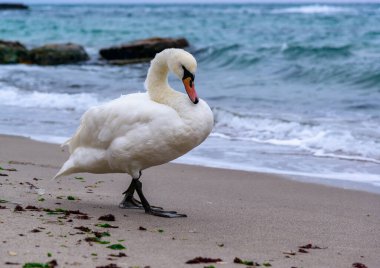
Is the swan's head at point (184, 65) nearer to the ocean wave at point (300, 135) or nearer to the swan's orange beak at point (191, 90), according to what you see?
the swan's orange beak at point (191, 90)

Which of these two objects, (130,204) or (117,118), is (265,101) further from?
(117,118)

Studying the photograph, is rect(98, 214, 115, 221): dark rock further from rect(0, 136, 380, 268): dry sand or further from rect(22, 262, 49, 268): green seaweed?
rect(22, 262, 49, 268): green seaweed

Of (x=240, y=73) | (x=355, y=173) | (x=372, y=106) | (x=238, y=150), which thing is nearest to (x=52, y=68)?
(x=240, y=73)

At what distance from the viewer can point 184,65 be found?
6359 millimetres

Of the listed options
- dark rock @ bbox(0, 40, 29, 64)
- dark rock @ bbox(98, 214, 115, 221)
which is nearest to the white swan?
dark rock @ bbox(98, 214, 115, 221)

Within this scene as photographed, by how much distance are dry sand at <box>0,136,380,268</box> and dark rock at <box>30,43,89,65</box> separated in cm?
1806

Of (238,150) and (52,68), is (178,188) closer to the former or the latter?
(238,150)

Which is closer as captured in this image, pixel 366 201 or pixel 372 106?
pixel 366 201

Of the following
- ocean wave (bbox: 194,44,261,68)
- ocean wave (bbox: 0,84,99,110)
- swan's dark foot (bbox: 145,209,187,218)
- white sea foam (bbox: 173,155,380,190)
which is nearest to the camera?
swan's dark foot (bbox: 145,209,187,218)

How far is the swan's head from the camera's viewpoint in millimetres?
6336

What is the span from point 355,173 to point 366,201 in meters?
1.66

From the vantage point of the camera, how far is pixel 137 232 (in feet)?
18.3

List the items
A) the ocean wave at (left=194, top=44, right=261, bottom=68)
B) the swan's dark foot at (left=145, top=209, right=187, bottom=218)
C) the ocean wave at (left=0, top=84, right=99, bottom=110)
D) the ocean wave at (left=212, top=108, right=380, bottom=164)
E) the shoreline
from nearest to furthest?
the swan's dark foot at (left=145, top=209, right=187, bottom=218)
the shoreline
the ocean wave at (left=212, top=108, right=380, bottom=164)
the ocean wave at (left=0, top=84, right=99, bottom=110)
the ocean wave at (left=194, top=44, right=261, bottom=68)

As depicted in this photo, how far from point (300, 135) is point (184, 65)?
6014 mm
